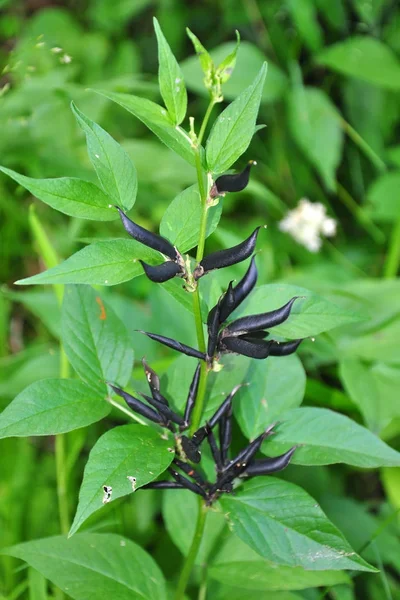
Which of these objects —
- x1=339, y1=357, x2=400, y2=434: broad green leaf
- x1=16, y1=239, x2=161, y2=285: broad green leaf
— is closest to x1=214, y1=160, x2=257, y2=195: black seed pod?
x1=16, y1=239, x2=161, y2=285: broad green leaf

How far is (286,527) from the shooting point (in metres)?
0.75

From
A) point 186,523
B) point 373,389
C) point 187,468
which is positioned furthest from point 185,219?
point 373,389

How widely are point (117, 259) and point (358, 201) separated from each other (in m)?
1.72

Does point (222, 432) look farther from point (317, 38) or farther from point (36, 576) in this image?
point (317, 38)

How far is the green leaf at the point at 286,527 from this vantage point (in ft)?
2.33

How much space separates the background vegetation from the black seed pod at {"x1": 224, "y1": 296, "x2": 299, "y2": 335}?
0.28 meters

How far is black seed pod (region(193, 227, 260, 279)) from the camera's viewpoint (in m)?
0.63

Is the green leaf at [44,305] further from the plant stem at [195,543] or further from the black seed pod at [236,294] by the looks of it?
the black seed pod at [236,294]

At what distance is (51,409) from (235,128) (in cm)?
38

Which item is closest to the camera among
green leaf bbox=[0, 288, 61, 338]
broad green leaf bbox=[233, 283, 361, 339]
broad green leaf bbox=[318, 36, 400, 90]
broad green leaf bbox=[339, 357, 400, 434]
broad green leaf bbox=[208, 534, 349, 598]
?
broad green leaf bbox=[233, 283, 361, 339]

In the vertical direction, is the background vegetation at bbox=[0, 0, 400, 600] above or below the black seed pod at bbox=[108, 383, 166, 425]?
below

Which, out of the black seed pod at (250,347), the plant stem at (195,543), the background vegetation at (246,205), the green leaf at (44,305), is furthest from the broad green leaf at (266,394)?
the green leaf at (44,305)

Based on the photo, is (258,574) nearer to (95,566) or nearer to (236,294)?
(95,566)

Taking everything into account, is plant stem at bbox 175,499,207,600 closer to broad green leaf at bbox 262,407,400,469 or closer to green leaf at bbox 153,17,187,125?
broad green leaf at bbox 262,407,400,469
